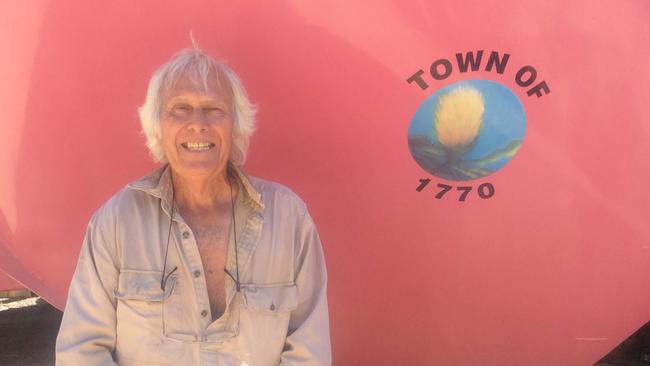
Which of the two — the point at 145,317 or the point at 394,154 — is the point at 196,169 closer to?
the point at 145,317

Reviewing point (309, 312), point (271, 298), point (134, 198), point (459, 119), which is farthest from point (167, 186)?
point (459, 119)

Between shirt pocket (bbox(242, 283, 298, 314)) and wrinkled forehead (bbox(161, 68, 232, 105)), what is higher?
wrinkled forehead (bbox(161, 68, 232, 105))

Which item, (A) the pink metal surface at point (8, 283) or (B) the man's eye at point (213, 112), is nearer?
(B) the man's eye at point (213, 112)

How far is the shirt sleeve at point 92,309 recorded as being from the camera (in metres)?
1.53

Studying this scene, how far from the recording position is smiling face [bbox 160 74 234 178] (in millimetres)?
1565

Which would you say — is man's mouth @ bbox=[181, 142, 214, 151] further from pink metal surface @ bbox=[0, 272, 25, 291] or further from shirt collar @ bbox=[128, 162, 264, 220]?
pink metal surface @ bbox=[0, 272, 25, 291]

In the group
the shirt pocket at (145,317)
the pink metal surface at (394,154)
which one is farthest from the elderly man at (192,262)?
the pink metal surface at (394,154)

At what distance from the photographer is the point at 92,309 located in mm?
1540

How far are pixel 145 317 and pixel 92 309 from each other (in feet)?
0.45

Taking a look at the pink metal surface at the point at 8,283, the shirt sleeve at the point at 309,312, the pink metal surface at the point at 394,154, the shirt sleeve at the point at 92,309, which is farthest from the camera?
the pink metal surface at the point at 8,283

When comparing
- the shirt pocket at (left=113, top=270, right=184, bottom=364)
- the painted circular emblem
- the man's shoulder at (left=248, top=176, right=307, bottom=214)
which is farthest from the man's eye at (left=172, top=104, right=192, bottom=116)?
the painted circular emblem

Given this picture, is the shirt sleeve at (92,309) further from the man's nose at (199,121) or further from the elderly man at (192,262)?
the man's nose at (199,121)

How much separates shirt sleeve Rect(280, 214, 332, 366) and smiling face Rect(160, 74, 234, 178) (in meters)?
0.33

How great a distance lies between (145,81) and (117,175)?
34cm
